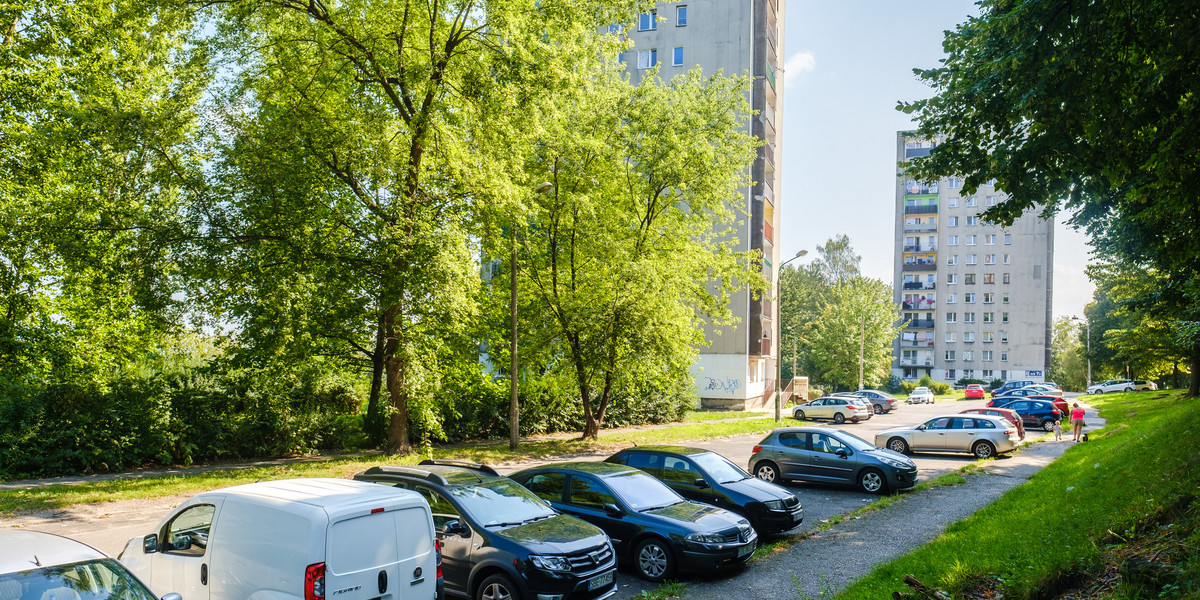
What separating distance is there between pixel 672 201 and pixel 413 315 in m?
12.0

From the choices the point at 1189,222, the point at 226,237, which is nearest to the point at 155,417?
the point at 226,237

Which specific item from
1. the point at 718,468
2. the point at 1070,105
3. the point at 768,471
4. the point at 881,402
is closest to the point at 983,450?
the point at 768,471

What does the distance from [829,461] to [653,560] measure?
8509mm

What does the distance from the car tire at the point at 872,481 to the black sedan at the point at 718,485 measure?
4934mm

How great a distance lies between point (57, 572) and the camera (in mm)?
4434

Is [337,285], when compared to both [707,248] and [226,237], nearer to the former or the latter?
[226,237]

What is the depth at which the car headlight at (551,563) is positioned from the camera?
726cm

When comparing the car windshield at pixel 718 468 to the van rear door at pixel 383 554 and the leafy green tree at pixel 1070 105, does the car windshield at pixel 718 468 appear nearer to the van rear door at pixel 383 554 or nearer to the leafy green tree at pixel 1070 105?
the leafy green tree at pixel 1070 105

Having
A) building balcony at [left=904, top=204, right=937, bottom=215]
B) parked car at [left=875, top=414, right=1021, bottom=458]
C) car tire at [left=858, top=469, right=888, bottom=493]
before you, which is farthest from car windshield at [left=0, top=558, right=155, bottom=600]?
building balcony at [left=904, top=204, right=937, bottom=215]

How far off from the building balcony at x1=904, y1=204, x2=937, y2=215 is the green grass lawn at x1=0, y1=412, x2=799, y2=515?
73.1 m

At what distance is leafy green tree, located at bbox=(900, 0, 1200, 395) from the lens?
7938 mm

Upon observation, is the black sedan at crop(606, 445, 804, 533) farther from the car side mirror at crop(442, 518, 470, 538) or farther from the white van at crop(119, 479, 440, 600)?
the white van at crop(119, 479, 440, 600)

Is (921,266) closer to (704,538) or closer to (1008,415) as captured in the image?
(1008,415)

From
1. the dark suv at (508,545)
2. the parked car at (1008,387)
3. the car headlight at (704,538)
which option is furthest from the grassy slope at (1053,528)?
the parked car at (1008,387)
